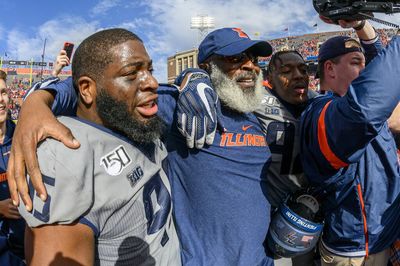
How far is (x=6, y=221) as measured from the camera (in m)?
2.47

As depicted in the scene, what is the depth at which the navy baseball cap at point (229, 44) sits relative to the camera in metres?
2.00

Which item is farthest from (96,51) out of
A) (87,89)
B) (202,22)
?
(202,22)

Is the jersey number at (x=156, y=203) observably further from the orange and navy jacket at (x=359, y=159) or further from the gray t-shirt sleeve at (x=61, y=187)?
the orange and navy jacket at (x=359, y=159)

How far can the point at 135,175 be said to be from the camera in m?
1.48

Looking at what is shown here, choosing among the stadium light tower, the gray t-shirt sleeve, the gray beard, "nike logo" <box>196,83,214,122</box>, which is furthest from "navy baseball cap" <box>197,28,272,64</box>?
the stadium light tower

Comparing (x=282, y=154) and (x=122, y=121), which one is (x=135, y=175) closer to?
(x=122, y=121)

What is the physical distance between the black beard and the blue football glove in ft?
0.58

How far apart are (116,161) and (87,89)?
1.35 ft

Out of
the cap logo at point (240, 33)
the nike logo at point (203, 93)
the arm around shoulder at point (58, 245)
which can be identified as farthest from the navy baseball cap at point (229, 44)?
the arm around shoulder at point (58, 245)

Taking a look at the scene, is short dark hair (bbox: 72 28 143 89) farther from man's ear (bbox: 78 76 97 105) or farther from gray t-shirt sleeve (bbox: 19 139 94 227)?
gray t-shirt sleeve (bbox: 19 139 94 227)

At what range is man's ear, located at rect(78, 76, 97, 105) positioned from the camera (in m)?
1.57

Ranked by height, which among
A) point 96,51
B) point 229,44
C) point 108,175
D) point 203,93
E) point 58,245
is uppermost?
point 229,44

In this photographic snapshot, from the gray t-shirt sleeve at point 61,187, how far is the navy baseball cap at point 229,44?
1141mm

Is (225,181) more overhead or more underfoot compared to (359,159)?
A: more underfoot
